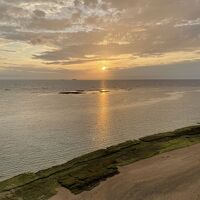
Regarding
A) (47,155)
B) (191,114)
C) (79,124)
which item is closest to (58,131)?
(79,124)

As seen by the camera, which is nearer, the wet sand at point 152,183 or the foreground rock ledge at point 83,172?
the wet sand at point 152,183

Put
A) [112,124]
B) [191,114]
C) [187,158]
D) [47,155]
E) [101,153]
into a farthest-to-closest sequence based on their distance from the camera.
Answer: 1. [191,114]
2. [112,124]
3. [47,155]
4. [101,153]
5. [187,158]

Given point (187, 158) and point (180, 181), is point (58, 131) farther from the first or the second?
point (180, 181)

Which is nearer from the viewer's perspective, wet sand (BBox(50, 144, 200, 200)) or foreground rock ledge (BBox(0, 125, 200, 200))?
wet sand (BBox(50, 144, 200, 200))
